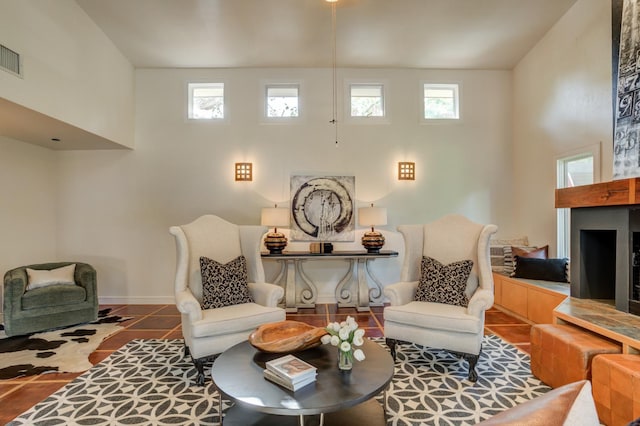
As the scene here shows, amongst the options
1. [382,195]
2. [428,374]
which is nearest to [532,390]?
[428,374]

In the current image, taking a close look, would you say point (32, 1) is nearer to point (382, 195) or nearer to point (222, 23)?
point (222, 23)

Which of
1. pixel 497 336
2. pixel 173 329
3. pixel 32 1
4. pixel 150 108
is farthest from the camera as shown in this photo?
pixel 150 108

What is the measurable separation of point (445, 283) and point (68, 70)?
454cm

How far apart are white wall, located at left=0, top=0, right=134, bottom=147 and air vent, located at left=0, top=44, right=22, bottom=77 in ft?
0.15

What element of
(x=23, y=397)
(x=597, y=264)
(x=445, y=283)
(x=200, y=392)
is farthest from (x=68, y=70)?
(x=597, y=264)

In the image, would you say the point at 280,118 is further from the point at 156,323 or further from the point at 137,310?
the point at 137,310

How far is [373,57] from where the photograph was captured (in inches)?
175

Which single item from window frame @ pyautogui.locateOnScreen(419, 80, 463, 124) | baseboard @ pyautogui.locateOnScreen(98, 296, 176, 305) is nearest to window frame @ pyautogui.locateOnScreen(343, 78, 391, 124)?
window frame @ pyautogui.locateOnScreen(419, 80, 463, 124)

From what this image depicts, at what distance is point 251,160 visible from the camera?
468 centimetres

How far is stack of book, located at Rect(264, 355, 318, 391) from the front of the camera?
5.12ft

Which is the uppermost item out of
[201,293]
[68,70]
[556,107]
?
[68,70]

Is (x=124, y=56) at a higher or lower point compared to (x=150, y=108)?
higher

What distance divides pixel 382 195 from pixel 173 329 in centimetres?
327

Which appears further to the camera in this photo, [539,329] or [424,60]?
[424,60]
